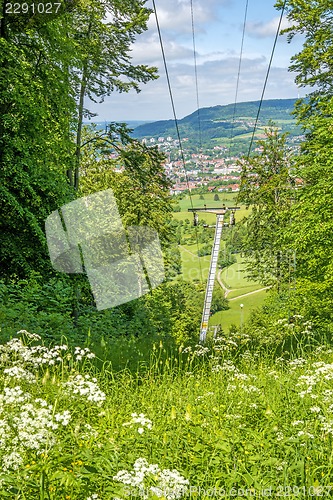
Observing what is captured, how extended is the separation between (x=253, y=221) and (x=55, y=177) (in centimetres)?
1665

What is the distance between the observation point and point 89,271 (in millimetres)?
11648

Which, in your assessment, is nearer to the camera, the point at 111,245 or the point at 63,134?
the point at 63,134

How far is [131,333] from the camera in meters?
10.5

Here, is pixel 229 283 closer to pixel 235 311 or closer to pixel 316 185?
pixel 235 311

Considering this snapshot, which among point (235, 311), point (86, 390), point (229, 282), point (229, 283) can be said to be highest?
point (86, 390)

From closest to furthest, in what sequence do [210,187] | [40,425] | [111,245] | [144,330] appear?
[40,425], [144,330], [111,245], [210,187]

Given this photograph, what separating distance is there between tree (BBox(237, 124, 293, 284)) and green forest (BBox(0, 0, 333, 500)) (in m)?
0.08

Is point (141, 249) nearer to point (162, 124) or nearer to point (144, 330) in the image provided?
point (144, 330)

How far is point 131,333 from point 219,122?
93435 millimetres

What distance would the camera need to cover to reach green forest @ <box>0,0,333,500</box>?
2258mm

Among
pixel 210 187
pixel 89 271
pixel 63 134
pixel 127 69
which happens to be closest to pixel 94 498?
pixel 63 134

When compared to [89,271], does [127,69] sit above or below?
above

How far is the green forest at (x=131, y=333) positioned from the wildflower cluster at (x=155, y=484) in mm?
12

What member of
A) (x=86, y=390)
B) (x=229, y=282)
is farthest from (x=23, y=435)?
(x=229, y=282)
